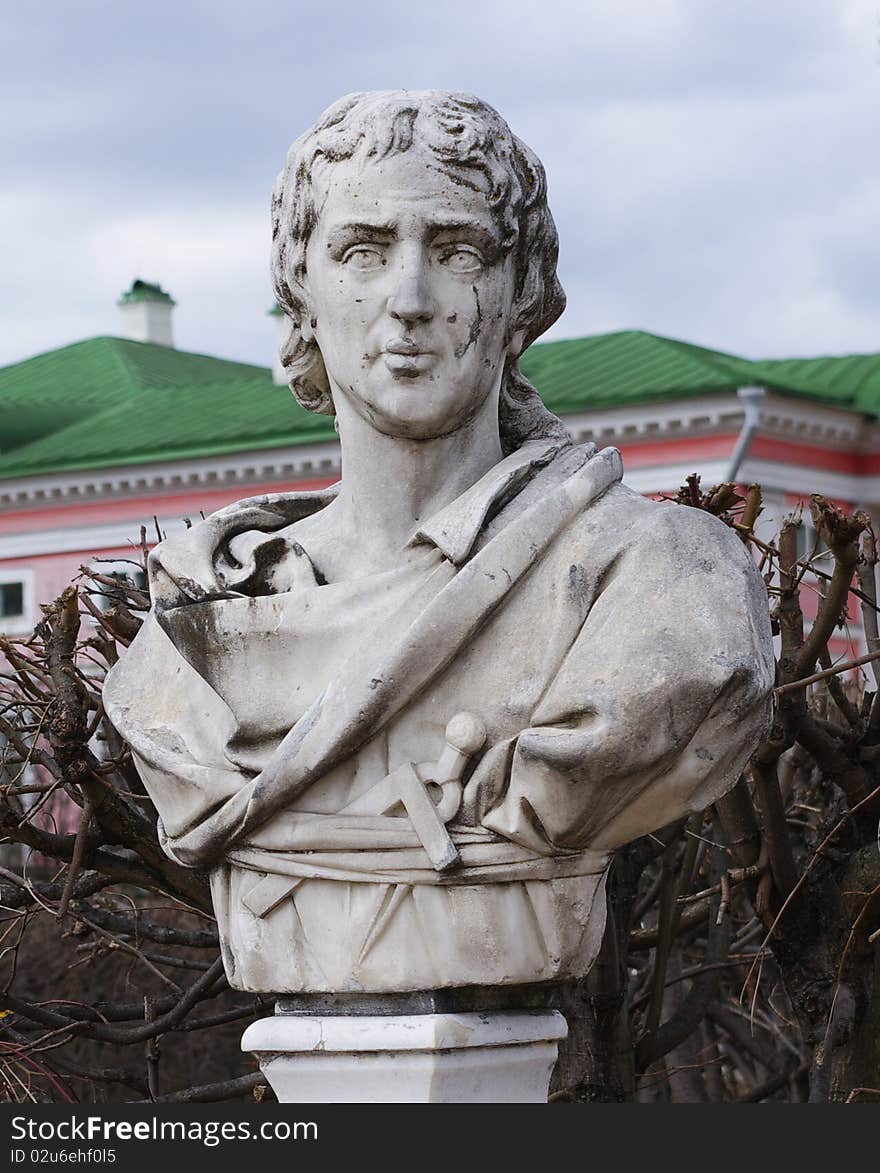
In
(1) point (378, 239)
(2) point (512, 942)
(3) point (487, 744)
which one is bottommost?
(2) point (512, 942)

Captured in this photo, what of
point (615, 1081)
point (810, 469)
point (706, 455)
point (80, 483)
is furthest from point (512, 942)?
point (80, 483)

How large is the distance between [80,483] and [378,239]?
20.7 meters

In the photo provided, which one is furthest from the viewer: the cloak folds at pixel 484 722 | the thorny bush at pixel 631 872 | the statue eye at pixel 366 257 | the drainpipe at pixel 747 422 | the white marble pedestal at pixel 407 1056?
the drainpipe at pixel 747 422

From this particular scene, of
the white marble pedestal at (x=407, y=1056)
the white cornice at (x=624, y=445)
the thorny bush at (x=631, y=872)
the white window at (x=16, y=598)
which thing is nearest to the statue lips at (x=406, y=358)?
the white marble pedestal at (x=407, y=1056)

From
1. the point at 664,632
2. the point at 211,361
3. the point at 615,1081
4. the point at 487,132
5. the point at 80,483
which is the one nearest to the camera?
the point at 664,632

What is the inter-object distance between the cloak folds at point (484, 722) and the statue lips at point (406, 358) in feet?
0.73

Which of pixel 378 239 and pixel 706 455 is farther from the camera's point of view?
pixel 706 455

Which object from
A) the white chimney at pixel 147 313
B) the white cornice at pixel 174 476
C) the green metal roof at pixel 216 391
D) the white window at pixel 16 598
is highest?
the white chimney at pixel 147 313

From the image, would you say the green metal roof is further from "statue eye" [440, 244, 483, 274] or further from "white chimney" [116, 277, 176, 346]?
"statue eye" [440, 244, 483, 274]

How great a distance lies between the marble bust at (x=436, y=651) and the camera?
11.4ft

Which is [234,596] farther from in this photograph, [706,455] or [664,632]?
[706,455]

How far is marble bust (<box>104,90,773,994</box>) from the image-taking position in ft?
11.4

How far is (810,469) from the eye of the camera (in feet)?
71.7

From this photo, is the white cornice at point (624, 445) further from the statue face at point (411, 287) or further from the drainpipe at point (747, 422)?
the statue face at point (411, 287)
